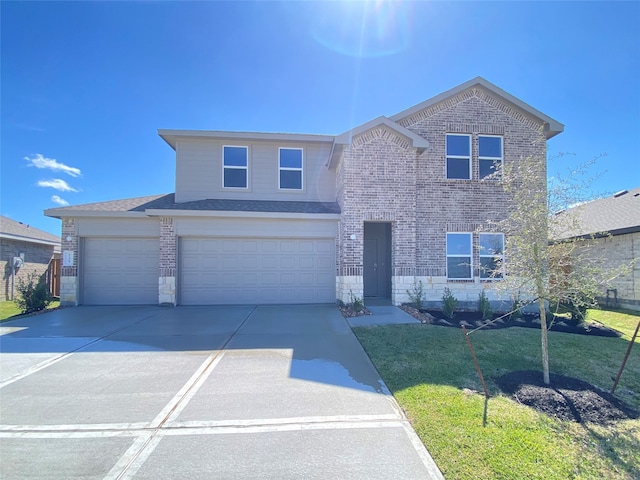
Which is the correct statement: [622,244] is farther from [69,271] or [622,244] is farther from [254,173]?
[69,271]

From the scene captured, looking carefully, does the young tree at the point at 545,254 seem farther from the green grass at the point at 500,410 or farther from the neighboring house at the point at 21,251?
the neighboring house at the point at 21,251

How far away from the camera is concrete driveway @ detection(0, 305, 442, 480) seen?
292 centimetres

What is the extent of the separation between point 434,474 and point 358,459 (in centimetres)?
67

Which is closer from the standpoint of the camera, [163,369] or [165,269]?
[163,369]

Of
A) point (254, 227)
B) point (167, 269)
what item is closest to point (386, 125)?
point (254, 227)

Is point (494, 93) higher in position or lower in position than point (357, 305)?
higher

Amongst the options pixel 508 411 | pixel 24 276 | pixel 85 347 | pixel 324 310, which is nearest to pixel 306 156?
pixel 324 310

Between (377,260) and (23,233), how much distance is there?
54.9 ft

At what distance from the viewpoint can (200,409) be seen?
3900 mm

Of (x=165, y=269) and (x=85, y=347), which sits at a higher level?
(x=165, y=269)

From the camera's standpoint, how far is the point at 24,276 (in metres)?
15.1

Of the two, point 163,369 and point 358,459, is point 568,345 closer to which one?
point 358,459

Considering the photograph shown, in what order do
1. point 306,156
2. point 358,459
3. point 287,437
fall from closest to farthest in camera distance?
1. point 358,459
2. point 287,437
3. point 306,156

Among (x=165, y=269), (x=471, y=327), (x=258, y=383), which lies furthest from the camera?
(x=165, y=269)
